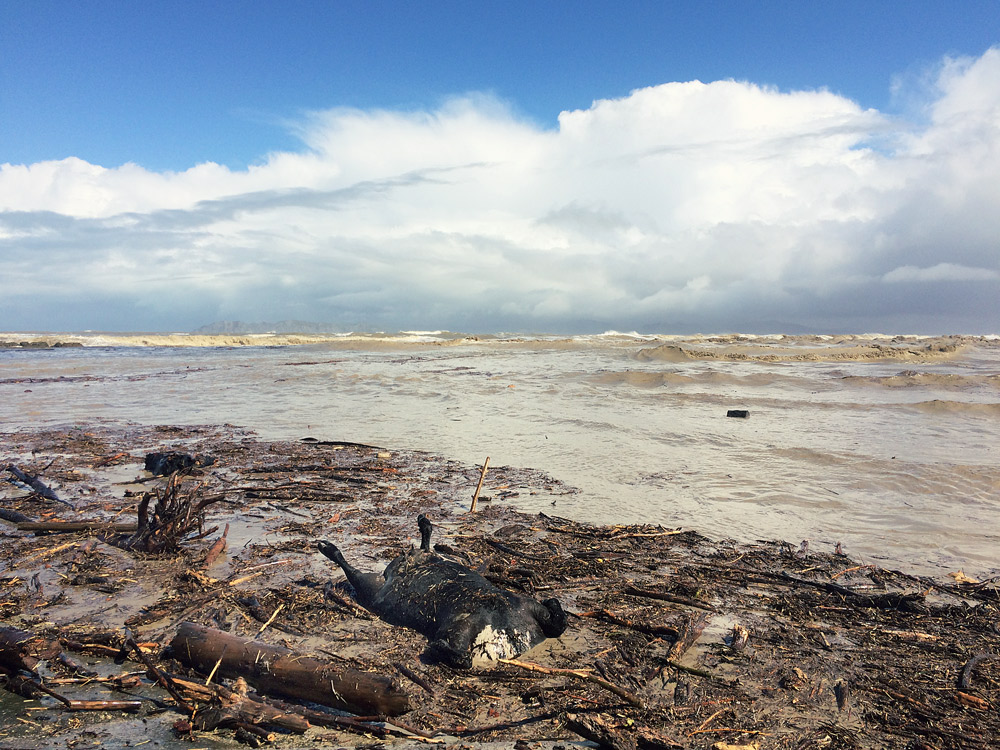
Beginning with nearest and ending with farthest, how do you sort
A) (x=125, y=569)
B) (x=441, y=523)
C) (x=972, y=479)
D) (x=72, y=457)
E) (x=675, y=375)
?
(x=125, y=569)
(x=441, y=523)
(x=972, y=479)
(x=72, y=457)
(x=675, y=375)

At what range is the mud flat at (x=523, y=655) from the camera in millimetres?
3123

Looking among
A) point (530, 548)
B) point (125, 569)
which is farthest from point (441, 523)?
point (125, 569)

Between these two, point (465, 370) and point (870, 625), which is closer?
point (870, 625)

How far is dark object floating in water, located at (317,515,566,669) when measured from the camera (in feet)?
12.7

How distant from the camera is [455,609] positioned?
4.15m

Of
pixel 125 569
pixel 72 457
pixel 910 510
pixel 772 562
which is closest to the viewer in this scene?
pixel 125 569

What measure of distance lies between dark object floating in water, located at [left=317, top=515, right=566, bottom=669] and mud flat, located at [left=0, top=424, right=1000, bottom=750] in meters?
0.12

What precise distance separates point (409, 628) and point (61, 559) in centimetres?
378

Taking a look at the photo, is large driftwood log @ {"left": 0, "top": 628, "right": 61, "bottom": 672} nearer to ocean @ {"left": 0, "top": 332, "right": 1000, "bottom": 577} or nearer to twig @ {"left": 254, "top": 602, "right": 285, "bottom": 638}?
twig @ {"left": 254, "top": 602, "right": 285, "bottom": 638}

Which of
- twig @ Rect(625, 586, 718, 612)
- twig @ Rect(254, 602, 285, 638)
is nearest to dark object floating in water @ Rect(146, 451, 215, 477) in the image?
twig @ Rect(254, 602, 285, 638)

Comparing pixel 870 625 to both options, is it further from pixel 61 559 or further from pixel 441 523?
pixel 61 559

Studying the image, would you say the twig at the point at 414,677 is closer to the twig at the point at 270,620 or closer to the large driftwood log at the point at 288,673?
the large driftwood log at the point at 288,673

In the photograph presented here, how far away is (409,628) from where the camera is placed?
14.0ft

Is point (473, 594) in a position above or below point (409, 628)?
above
